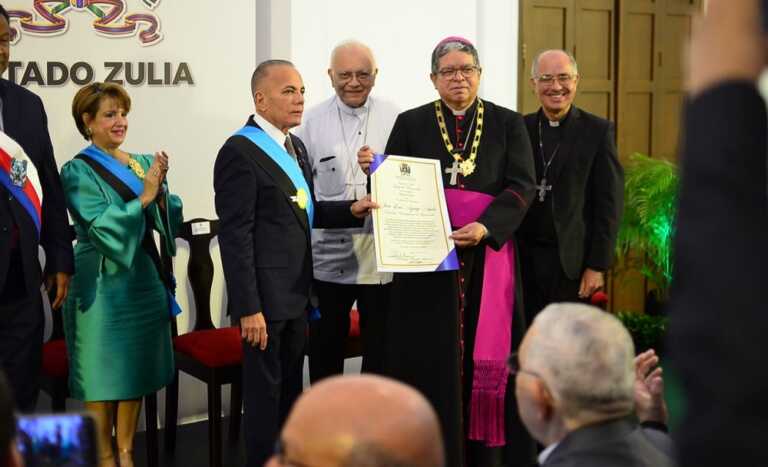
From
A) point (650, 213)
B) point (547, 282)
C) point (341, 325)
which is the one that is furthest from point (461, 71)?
point (650, 213)

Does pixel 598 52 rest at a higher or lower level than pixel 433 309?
higher

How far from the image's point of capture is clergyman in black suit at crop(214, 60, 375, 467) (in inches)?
Answer: 141

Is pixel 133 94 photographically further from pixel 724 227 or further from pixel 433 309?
pixel 724 227

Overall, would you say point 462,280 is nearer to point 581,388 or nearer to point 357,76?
point 357,76

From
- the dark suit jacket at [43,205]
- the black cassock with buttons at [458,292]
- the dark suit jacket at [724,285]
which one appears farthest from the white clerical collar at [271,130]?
the dark suit jacket at [724,285]

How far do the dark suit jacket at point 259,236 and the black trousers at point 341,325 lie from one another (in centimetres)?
63

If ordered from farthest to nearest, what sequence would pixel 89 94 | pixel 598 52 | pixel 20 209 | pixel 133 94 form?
pixel 598 52, pixel 133 94, pixel 89 94, pixel 20 209

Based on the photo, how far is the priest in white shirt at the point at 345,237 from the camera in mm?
4305

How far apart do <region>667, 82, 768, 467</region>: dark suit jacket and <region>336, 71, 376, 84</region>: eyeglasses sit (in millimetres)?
3854

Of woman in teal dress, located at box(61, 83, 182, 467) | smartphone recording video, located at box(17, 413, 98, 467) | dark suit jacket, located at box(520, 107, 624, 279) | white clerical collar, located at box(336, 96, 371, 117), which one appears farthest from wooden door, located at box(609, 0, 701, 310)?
smartphone recording video, located at box(17, 413, 98, 467)

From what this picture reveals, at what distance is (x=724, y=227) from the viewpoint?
2.00 feet

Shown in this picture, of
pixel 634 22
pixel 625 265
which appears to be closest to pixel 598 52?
pixel 634 22

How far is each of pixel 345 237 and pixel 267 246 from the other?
0.77 m

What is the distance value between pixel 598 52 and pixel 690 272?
6.19 meters
